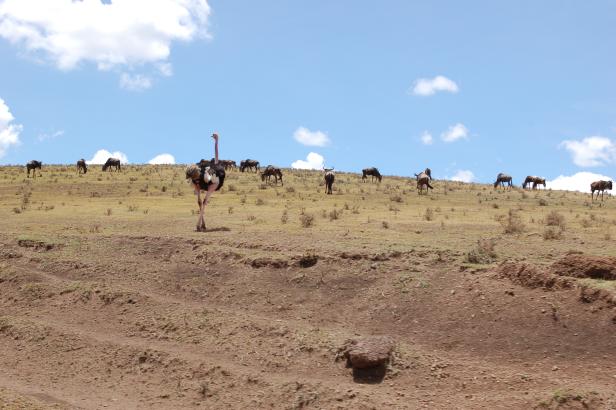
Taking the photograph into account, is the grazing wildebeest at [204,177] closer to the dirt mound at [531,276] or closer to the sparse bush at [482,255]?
the sparse bush at [482,255]

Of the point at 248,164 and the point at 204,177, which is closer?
the point at 204,177

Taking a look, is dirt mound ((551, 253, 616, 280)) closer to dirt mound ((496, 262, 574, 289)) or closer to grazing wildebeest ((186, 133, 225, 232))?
dirt mound ((496, 262, 574, 289))

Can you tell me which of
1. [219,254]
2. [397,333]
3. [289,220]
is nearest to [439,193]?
[289,220]

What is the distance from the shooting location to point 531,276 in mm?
13148

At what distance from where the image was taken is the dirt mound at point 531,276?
12.8m

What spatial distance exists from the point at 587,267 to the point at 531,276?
3.59 ft

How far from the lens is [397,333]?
41.4 feet

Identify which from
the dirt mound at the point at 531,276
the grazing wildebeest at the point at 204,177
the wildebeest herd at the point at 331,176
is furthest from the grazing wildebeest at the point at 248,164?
the dirt mound at the point at 531,276

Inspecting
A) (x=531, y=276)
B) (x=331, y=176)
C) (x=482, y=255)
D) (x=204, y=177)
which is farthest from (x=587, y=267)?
(x=331, y=176)

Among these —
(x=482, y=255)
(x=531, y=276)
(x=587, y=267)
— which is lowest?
(x=531, y=276)

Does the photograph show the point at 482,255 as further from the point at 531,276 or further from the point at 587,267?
the point at 587,267

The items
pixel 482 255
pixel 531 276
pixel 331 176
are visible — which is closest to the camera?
pixel 531 276

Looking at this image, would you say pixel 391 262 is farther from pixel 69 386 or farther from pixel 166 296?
pixel 69 386

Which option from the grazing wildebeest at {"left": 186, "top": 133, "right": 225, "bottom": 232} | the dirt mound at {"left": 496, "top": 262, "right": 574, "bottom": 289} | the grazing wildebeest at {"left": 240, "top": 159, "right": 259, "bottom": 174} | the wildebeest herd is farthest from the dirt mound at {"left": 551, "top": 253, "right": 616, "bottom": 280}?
the grazing wildebeest at {"left": 240, "top": 159, "right": 259, "bottom": 174}
